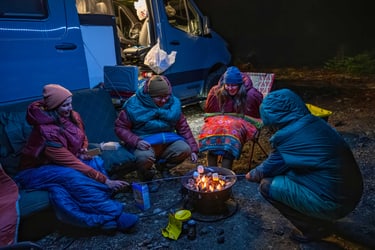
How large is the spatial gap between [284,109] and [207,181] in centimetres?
105

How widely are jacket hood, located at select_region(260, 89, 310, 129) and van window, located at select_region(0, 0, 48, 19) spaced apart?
2.73m

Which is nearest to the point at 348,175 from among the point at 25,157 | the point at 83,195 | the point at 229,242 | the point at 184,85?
the point at 229,242

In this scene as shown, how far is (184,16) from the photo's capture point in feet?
20.3

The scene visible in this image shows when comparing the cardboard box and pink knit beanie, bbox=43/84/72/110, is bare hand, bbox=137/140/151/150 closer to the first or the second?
the cardboard box

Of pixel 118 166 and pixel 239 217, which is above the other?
pixel 118 166

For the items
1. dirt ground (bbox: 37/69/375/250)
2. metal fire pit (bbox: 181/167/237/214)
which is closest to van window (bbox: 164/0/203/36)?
dirt ground (bbox: 37/69/375/250)

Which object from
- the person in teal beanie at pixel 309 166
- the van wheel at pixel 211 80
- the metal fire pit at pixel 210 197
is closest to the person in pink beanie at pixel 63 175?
the metal fire pit at pixel 210 197

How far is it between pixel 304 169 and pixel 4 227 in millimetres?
2164

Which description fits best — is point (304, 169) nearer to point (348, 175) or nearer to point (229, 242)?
point (348, 175)

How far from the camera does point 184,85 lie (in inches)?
239

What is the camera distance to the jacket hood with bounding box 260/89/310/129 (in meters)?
2.46

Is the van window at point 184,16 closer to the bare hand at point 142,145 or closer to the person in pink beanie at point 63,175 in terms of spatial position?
the bare hand at point 142,145

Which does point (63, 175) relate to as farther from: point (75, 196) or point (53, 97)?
point (53, 97)

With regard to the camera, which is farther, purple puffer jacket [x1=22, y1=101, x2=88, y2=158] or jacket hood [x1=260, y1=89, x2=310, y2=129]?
purple puffer jacket [x1=22, y1=101, x2=88, y2=158]
